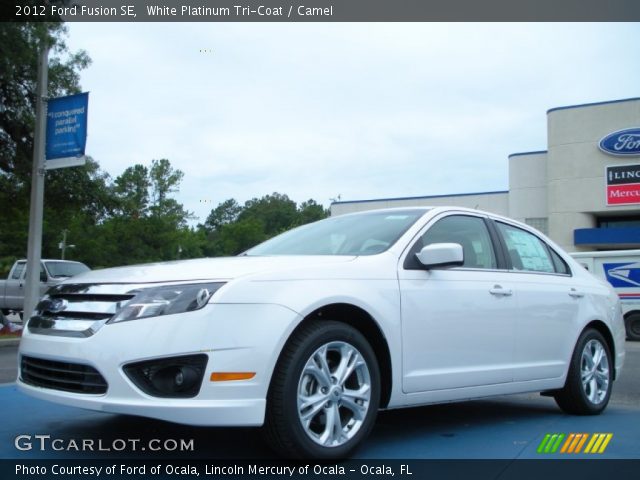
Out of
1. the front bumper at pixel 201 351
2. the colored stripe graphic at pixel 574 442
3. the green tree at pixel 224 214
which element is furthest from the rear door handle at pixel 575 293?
the green tree at pixel 224 214

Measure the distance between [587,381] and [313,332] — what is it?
3103mm

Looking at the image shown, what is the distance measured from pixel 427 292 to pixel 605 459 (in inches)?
56.1

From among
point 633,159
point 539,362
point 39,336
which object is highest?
point 633,159

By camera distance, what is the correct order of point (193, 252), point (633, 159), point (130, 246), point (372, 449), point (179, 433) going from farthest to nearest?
point (193, 252), point (130, 246), point (633, 159), point (179, 433), point (372, 449)

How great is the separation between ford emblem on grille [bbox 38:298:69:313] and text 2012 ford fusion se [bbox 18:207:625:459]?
0.01 meters

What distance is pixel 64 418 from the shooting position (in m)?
5.12

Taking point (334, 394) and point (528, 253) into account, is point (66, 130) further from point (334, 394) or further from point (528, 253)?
point (334, 394)

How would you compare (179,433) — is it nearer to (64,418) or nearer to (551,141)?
(64,418)

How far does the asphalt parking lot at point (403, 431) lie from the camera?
4.26m

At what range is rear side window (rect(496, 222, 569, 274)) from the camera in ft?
18.6

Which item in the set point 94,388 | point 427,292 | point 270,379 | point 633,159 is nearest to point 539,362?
point 427,292

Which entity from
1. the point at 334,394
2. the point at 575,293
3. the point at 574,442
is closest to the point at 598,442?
the point at 574,442

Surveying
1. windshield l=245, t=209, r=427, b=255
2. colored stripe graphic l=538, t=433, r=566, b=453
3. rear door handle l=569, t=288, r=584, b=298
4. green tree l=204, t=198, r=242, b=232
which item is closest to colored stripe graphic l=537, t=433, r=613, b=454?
colored stripe graphic l=538, t=433, r=566, b=453

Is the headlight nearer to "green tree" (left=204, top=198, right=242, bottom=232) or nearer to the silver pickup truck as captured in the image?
the silver pickup truck
